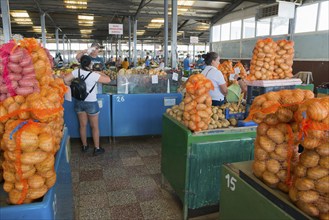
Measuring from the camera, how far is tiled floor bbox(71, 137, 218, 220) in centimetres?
298

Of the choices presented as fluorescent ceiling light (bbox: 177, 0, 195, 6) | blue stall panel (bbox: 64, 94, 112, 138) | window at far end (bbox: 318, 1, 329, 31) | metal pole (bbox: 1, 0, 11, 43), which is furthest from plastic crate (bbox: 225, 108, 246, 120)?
fluorescent ceiling light (bbox: 177, 0, 195, 6)

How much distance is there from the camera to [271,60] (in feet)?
10.1

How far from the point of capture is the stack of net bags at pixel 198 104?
2.64 m

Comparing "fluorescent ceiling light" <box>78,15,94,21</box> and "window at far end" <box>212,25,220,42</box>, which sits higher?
"fluorescent ceiling light" <box>78,15,94,21</box>

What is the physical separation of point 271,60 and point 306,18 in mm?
8540

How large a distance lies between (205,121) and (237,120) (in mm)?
531

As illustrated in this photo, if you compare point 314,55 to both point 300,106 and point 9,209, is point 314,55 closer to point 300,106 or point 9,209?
point 300,106

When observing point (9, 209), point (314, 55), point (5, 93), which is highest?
point (314, 55)

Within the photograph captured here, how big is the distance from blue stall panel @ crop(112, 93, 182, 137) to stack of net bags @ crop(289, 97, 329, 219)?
416 cm

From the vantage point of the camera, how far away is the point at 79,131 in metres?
5.06

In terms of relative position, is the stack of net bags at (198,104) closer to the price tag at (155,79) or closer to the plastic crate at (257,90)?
the plastic crate at (257,90)

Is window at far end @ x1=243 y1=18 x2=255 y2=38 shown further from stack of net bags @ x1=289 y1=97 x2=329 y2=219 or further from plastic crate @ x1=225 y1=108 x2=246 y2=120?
stack of net bags @ x1=289 y1=97 x2=329 y2=219

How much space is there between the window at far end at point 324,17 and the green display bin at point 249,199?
958cm

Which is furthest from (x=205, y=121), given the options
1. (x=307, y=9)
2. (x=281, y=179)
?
(x=307, y=9)
